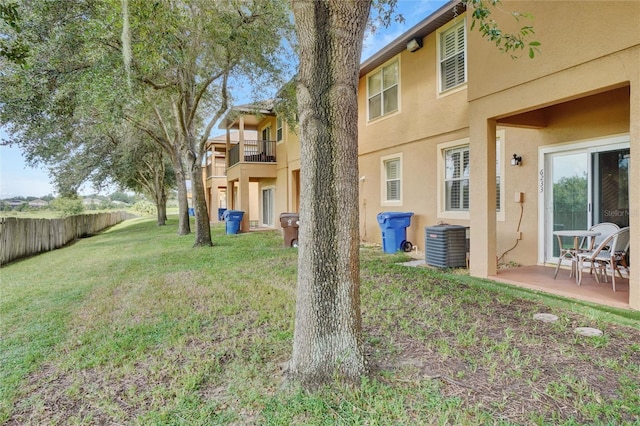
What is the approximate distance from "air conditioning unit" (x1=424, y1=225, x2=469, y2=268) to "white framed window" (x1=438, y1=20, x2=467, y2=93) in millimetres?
3401

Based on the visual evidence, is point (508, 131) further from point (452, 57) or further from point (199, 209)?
point (199, 209)

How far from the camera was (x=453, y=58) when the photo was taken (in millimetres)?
8430

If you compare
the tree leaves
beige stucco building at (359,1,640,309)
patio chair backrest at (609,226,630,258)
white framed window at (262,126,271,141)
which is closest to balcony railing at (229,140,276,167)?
white framed window at (262,126,271,141)

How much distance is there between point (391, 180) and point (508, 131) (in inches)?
152

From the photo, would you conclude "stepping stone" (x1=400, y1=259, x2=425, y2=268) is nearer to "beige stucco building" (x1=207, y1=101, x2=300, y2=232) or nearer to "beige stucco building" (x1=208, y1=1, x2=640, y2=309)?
"beige stucco building" (x1=208, y1=1, x2=640, y2=309)

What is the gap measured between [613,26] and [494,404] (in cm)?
465

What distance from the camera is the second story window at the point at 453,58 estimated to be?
8.18 m

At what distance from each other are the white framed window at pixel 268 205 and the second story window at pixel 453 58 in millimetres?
11735

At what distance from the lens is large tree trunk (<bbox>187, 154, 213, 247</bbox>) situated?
474 inches

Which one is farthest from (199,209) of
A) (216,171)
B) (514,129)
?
(216,171)

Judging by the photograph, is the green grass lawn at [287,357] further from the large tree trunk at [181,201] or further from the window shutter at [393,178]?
the large tree trunk at [181,201]

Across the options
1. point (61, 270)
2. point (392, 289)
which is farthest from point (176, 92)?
point (392, 289)

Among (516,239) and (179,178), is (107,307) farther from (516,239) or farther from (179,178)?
(179,178)

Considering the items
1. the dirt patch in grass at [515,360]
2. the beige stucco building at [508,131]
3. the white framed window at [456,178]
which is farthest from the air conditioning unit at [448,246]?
the dirt patch in grass at [515,360]
